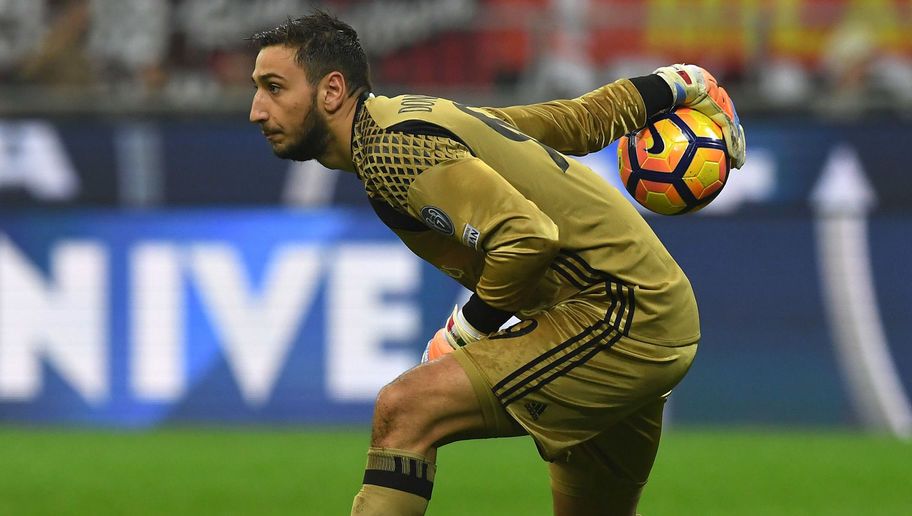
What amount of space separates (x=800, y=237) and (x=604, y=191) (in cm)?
692

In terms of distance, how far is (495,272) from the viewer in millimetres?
4488

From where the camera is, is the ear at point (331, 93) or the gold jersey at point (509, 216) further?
the ear at point (331, 93)

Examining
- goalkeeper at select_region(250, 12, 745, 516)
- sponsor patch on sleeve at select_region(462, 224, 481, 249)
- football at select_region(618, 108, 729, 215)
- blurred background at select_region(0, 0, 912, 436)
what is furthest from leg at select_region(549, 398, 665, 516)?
blurred background at select_region(0, 0, 912, 436)

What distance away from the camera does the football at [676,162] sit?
5.11m

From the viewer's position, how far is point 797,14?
1328 centimetres

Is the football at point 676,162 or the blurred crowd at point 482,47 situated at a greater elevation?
the blurred crowd at point 482,47

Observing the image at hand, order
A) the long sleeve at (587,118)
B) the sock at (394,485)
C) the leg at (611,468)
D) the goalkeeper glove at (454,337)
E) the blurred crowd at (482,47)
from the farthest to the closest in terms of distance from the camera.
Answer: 1. the blurred crowd at (482,47)
2. the long sleeve at (587,118)
3. the leg at (611,468)
4. the goalkeeper glove at (454,337)
5. the sock at (394,485)

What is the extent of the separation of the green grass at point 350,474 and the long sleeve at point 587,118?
129 inches

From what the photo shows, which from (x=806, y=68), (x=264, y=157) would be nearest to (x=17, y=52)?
(x=264, y=157)

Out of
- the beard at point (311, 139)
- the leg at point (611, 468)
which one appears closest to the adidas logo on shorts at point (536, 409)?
the leg at point (611, 468)

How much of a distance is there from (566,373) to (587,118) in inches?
40.0

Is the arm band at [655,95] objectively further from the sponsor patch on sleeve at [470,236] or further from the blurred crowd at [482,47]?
the blurred crowd at [482,47]

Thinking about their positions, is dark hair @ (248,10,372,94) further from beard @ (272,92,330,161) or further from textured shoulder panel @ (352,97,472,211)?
textured shoulder panel @ (352,97,472,211)

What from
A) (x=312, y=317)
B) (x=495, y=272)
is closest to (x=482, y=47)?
(x=312, y=317)
